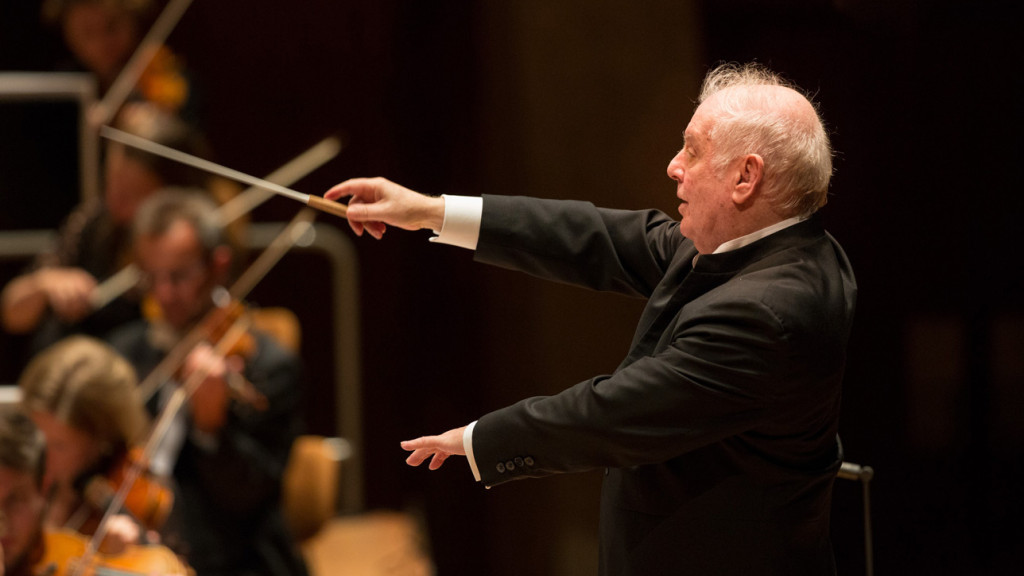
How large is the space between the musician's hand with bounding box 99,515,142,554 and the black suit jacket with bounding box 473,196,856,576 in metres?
1.00

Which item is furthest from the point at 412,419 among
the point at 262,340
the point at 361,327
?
the point at 262,340

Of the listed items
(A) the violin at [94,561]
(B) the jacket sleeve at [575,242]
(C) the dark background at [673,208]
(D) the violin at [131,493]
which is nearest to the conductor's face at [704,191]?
(B) the jacket sleeve at [575,242]

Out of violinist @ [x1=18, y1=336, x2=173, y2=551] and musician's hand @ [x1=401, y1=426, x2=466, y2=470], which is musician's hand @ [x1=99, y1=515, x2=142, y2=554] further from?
musician's hand @ [x1=401, y1=426, x2=466, y2=470]

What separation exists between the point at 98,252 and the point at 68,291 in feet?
0.66

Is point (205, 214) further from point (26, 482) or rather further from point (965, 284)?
point (965, 284)

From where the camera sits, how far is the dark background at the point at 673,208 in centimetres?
175

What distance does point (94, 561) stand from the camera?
208cm

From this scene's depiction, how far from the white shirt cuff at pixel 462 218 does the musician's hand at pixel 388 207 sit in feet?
0.04

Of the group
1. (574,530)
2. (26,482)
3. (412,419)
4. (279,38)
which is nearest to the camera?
(26,482)

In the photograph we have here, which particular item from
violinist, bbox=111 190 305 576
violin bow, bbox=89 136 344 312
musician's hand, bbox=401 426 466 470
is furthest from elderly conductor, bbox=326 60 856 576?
violin bow, bbox=89 136 344 312

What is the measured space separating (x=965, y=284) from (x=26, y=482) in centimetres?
157

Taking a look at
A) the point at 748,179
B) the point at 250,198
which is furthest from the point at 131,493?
the point at 250,198

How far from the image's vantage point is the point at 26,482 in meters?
1.98

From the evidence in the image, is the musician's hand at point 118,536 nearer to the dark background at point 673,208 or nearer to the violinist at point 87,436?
the violinist at point 87,436
